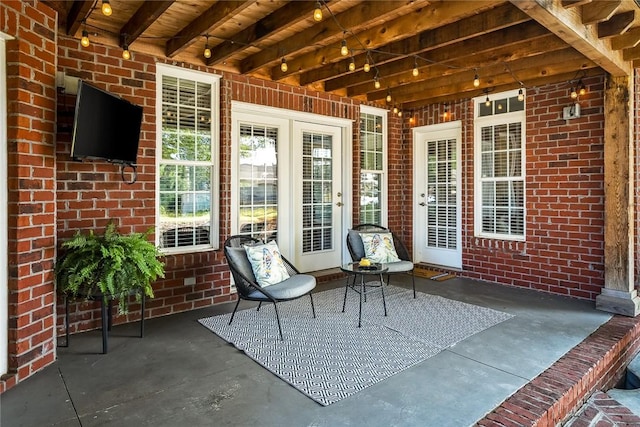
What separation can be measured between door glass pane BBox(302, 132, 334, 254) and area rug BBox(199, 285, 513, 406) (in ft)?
3.21

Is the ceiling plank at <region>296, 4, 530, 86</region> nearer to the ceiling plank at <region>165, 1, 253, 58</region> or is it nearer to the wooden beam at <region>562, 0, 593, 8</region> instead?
the wooden beam at <region>562, 0, 593, 8</region>

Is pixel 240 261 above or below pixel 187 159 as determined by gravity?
below

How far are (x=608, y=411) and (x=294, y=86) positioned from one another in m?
4.29

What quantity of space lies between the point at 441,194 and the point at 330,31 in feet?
10.8

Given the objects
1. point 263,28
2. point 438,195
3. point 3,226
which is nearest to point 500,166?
point 438,195

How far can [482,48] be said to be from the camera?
366cm

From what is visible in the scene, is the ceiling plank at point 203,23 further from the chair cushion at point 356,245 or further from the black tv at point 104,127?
the chair cushion at point 356,245

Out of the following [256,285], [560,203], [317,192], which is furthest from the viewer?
[317,192]

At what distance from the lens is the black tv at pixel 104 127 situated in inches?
110

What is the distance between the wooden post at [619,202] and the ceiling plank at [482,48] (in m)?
1.06

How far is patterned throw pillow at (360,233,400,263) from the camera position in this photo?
15.0 feet

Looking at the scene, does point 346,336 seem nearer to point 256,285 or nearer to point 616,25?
point 256,285

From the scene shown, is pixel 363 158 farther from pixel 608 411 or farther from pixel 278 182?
pixel 608 411

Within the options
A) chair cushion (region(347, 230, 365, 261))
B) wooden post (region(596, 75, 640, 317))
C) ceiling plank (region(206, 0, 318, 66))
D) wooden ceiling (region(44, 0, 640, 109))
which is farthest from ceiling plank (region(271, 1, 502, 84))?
wooden post (region(596, 75, 640, 317))
